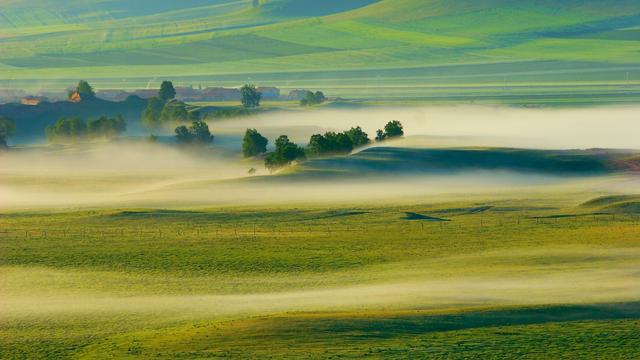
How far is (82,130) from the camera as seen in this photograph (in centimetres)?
18425

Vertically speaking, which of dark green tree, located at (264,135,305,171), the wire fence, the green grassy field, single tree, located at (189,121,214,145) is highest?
single tree, located at (189,121,214,145)

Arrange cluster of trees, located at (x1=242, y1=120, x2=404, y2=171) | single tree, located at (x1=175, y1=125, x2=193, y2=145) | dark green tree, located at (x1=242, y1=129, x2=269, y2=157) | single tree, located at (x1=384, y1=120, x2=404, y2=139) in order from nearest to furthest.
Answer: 1. cluster of trees, located at (x1=242, y1=120, x2=404, y2=171)
2. dark green tree, located at (x1=242, y1=129, x2=269, y2=157)
3. single tree, located at (x1=384, y1=120, x2=404, y2=139)
4. single tree, located at (x1=175, y1=125, x2=193, y2=145)

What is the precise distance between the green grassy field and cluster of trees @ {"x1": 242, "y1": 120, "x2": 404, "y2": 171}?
25.9 metres

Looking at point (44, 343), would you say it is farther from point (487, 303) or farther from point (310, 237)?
point (310, 237)

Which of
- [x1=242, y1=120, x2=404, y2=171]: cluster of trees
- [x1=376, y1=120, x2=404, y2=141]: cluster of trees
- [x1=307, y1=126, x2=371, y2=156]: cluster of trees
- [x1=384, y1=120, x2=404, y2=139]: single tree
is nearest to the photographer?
[x1=242, y1=120, x2=404, y2=171]: cluster of trees

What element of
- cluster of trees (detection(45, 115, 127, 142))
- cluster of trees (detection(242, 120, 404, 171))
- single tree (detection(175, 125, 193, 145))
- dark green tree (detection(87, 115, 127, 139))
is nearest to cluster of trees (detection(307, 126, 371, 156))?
cluster of trees (detection(242, 120, 404, 171))

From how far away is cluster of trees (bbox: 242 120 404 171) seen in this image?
138750 millimetres

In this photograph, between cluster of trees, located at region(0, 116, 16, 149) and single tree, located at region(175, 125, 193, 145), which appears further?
cluster of trees, located at region(0, 116, 16, 149)

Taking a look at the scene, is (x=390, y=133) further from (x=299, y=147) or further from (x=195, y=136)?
(x=299, y=147)

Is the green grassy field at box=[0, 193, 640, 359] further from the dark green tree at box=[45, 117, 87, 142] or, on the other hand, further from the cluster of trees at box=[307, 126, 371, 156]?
the dark green tree at box=[45, 117, 87, 142]

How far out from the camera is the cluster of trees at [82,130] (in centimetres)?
18338

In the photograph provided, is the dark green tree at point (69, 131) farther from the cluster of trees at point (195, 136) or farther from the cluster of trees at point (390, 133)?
the cluster of trees at point (390, 133)

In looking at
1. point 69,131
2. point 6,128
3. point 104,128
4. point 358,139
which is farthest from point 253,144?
point 6,128

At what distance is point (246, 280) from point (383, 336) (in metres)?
17.4
